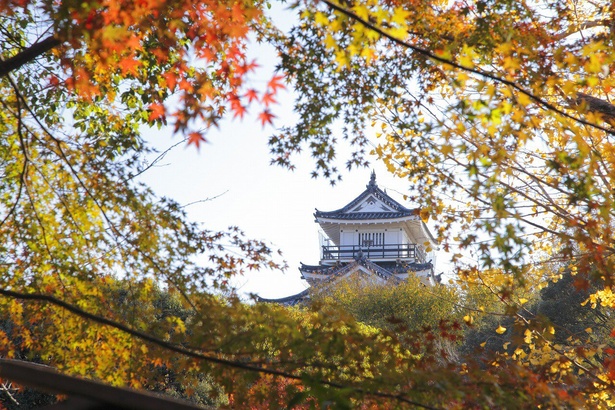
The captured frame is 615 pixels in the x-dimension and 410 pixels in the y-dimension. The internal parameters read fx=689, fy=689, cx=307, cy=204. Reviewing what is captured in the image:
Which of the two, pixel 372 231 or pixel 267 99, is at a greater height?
pixel 372 231

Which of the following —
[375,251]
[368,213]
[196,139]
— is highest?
[368,213]

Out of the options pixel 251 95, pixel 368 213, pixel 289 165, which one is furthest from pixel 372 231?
pixel 251 95

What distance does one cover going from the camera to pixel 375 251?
37156 mm

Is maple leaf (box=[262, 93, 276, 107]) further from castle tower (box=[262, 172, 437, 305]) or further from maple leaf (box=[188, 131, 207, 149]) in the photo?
castle tower (box=[262, 172, 437, 305])

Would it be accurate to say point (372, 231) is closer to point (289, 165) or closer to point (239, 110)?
point (289, 165)

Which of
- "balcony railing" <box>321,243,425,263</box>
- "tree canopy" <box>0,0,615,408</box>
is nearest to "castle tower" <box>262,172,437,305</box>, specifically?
"balcony railing" <box>321,243,425,263</box>

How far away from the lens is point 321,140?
559 centimetres

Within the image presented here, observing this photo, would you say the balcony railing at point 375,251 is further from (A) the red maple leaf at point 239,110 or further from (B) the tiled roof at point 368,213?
(A) the red maple leaf at point 239,110

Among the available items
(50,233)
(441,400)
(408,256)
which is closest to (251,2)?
(50,233)

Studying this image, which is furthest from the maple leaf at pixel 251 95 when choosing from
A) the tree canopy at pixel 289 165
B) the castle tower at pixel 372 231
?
the castle tower at pixel 372 231

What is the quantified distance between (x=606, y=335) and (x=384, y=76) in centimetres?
1425

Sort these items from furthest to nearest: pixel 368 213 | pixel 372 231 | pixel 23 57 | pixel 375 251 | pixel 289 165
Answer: pixel 372 231, pixel 368 213, pixel 375 251, pixel 289 165, pixel 23 57

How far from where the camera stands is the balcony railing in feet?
120

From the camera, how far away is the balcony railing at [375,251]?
36562 millimetres
